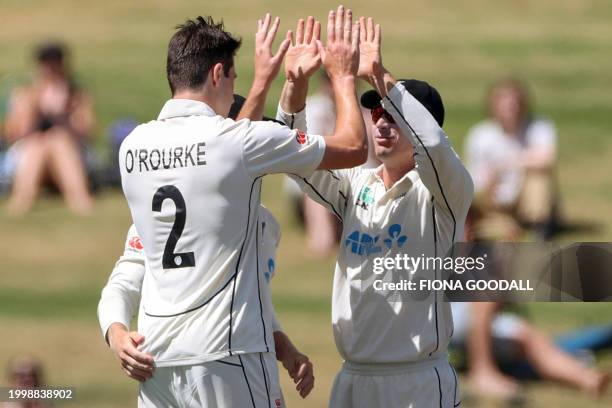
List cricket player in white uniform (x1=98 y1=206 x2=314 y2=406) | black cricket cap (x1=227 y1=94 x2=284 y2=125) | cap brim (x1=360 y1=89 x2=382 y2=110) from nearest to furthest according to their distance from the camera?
cricket player in white uniform (x1=98 y1=206 x2=314 y2=406) → cap brim (x1=360 y1=89 x2=382 y2=110) → black cricket cap (x1=227 y1=94 x2=284 y2=125)

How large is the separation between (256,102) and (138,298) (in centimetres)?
89

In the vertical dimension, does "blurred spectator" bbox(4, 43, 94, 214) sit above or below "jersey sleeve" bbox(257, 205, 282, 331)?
above

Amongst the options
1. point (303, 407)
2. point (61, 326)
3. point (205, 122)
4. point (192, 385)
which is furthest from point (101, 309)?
point (61, 326)

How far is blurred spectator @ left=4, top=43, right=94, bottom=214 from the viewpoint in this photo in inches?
498

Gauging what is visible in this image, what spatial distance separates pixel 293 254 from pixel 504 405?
127 inches

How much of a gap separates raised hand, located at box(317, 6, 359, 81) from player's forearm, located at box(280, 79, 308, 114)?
0.29 meters

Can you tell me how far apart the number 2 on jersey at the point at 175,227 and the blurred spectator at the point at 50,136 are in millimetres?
8043

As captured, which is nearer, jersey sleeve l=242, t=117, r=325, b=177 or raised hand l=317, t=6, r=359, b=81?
jersey sleeve l=242, t=117, r=325, b=177

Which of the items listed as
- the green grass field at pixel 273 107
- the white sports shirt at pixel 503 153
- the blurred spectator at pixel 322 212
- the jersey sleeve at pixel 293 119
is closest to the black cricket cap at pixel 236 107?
the jersey sleeve at pixel 293 119

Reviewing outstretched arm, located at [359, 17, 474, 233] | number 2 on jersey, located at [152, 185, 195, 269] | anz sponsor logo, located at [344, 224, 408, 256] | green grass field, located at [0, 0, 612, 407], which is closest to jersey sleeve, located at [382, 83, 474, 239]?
outstretched arm, located at [359, 17, 474, 233]

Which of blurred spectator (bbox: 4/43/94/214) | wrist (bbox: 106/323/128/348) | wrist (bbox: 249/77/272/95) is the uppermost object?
blurred spectator (bbox: 4/43/94/214)

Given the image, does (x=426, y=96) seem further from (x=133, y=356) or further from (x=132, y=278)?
(x=133, y=356)

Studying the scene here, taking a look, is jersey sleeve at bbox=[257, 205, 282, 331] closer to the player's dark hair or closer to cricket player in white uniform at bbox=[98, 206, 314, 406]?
cricket player in white uniform at bbox=[98, 206, 314, 406]

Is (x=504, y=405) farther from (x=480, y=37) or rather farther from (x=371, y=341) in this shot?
(x=480, y=37)
